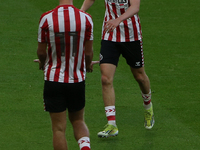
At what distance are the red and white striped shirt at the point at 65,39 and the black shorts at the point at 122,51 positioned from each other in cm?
180

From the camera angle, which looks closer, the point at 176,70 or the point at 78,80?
the point at 78,80

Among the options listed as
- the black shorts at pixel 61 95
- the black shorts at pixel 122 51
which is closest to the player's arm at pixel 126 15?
the black shorts at pixel 122 51

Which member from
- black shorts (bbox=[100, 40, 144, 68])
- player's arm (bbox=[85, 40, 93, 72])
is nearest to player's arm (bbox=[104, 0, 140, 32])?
black shorts (bbox=[100, 40, 144, 68])

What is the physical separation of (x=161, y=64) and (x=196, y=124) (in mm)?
3323

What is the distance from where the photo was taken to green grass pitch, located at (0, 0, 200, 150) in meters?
7.42

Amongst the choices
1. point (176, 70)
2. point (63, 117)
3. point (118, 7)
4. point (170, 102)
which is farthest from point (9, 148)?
point (176, 70)

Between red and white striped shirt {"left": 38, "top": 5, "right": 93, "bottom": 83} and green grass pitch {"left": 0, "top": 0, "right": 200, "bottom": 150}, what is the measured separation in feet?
4.81

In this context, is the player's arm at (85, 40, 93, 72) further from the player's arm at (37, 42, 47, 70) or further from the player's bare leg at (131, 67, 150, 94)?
the player's bare leg at (131, 67, 150, 94)

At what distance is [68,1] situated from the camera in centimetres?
578

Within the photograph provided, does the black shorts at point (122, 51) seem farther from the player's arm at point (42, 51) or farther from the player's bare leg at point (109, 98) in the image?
the player's arm at point (42, 51)

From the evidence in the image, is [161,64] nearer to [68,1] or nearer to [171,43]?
[171,43]

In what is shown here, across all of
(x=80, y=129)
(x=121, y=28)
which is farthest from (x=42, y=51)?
(x=121, y=28)

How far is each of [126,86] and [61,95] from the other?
3890 millimetres

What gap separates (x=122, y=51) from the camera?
7891 mm
